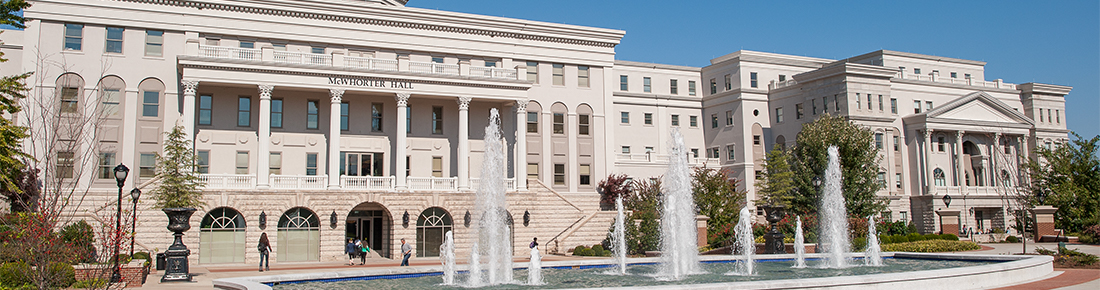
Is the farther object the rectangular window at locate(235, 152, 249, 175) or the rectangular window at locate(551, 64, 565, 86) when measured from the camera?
the rectangular window at locate(551, 64, 565, 86)

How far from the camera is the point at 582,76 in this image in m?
48.0

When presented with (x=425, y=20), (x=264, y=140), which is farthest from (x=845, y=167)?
(x=264, y=140)

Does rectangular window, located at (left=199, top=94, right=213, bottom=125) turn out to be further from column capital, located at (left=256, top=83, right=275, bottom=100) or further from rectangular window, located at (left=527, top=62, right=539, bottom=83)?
rectangular window, located at (left=527, top=62, right=539, bottom=83)

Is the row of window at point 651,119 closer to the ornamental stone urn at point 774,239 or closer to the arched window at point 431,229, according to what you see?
the arched window at point 431,229

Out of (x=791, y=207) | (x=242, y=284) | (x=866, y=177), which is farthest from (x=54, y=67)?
(x=866, y=177)

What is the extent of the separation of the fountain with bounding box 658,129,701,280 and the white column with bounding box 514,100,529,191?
1742 cm

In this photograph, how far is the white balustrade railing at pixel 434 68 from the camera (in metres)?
41.4

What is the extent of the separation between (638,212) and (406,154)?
1304 cm

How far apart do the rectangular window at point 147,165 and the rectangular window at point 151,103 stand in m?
2.08

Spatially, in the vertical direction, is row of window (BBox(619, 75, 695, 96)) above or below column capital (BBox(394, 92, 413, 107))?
above

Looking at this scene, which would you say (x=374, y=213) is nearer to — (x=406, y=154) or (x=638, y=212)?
(x=406, y=154)

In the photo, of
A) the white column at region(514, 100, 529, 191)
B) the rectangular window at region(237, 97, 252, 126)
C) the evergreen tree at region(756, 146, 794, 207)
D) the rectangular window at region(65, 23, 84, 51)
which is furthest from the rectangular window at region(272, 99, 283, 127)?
the evergreen tree at region(756, 146, 794, 207)

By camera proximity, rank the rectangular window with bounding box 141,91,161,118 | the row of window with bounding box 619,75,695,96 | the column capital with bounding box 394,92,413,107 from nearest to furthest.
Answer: the rectangular window with bounding box 141,91,161,118 < the column capital with bounding box 394,92,413,107 < the row of window with bounding box 619,75,695,96

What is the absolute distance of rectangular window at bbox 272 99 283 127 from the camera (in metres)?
40.7
